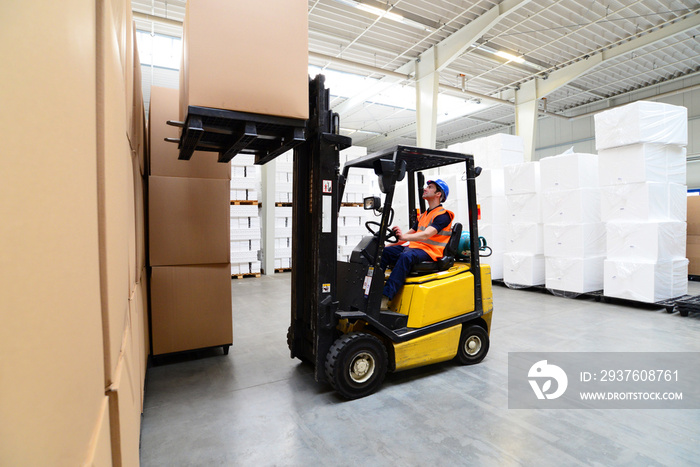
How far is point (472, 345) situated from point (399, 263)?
1.26 m

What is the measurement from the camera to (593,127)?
1738 centimetres

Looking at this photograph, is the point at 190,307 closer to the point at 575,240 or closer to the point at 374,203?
the point at 374,203

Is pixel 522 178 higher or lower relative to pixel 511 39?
lower

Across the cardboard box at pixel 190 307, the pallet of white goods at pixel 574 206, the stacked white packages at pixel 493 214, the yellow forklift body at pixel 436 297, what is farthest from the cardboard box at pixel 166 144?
the pallet of white goods at pixel 574 206

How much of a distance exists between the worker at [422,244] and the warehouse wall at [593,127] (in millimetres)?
15717

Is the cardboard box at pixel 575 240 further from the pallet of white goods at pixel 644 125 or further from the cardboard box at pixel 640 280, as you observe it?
the pallet of white goods at pixel 644 125

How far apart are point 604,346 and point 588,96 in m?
15.2

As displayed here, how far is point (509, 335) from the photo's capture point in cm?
505

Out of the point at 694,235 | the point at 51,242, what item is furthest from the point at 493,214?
the point at 51,242

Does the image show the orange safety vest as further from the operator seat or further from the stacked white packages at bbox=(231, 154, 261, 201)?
the stacked white packages at bbox=(231, 154, 261, 201)

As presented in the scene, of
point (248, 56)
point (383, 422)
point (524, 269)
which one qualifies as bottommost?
point (383, 422)

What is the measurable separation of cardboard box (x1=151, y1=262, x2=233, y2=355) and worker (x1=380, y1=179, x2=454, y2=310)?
1720 millimetres

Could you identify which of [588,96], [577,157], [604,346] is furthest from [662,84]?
[604,346]

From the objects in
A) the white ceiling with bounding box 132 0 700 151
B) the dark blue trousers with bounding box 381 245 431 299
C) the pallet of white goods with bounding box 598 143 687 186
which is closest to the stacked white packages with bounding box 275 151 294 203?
the white ceiling with bounding box 132 0 700 151
